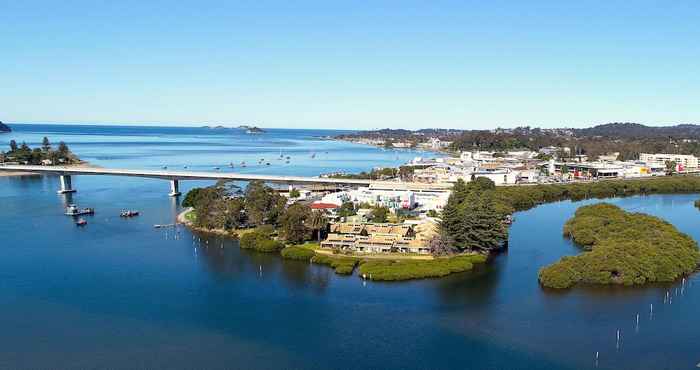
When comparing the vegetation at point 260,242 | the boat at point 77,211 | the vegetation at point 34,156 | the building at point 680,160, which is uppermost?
the vegetation at point 34,156

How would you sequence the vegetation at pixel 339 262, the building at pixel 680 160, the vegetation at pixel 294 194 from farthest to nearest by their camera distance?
the building at pixel 680 160 → the vegetation at pixel 294 194 → the vegetation at pixel 339 262

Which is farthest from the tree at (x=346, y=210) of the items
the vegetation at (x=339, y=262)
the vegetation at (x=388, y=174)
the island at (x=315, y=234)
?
the vegetation at (x=388, y=174)

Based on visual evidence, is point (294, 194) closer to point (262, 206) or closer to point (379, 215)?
point (262, 206)

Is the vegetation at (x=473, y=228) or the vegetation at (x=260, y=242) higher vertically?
the vegetation at (x=473, y=228)

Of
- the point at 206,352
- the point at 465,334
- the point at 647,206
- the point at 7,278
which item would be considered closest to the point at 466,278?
the point at 465,334

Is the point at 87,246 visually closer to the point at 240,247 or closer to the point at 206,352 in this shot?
the point at 240,247

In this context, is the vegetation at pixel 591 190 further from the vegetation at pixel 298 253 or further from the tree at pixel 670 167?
the vegetation at pixel 298 253

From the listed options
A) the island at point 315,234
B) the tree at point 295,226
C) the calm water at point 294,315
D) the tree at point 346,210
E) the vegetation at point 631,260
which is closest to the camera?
the calm water at point 294,315
